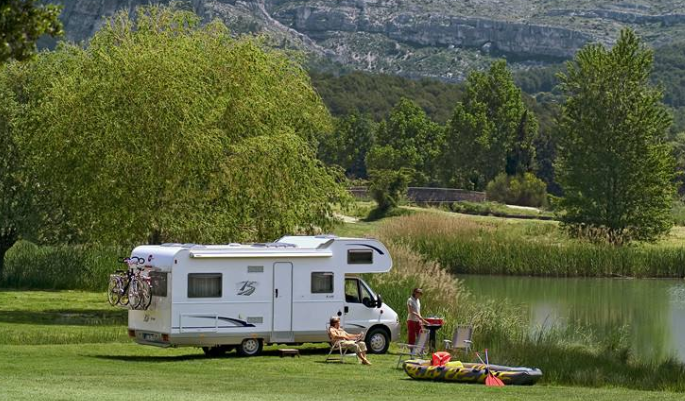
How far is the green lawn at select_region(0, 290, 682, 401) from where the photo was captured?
64.2 feet

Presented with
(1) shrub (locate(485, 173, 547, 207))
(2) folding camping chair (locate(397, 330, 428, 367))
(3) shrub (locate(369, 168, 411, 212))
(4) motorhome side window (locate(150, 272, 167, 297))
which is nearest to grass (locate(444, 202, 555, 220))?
(3) shrub (locate(369, 168, 411, 212))

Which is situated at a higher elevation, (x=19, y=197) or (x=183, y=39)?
(x=183, y=39)

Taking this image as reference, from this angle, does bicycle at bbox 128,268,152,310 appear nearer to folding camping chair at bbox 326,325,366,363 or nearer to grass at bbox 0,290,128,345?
grass at bbox 0,290,128,345

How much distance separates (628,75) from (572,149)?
4841 mm

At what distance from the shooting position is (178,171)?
1314 inches

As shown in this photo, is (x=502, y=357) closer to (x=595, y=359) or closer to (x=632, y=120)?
(x=595, y=359)

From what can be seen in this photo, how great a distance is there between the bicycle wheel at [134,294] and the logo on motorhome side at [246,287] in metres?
1.95

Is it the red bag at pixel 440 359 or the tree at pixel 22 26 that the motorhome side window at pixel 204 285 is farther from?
the tree at pixel 22 26

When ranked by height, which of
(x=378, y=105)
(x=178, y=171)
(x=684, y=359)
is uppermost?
(x=378, y=105)

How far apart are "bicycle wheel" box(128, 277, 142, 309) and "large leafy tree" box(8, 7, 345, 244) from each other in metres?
7.33

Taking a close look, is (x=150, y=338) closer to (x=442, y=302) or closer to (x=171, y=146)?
(x=171, y=146)

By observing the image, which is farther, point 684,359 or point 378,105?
point 378,105

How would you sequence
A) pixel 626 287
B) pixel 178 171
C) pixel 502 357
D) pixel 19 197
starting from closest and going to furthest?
pixel 502 357
pixel 178 171
pixel 19 197
pixel 626 287

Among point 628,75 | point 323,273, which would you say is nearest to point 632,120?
point 628,75
